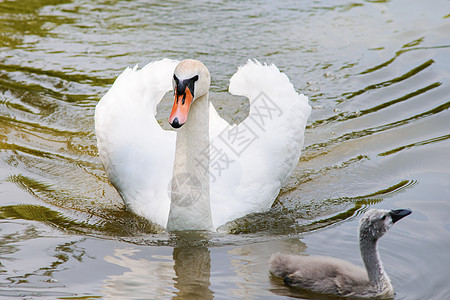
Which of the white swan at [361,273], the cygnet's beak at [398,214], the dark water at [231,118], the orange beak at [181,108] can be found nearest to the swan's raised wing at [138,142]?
the dark water at [231,118]

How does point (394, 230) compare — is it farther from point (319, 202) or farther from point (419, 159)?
point (419, 159)

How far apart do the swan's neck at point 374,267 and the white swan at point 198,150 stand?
4.80 feet

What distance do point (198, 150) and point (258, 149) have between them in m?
1.09

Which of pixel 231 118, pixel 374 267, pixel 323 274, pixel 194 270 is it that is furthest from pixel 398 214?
pixel 231 118

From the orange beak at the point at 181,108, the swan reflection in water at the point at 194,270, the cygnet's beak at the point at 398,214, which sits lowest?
the swan reflection in water at the point at 194,270

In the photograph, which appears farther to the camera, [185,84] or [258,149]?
[258,149]

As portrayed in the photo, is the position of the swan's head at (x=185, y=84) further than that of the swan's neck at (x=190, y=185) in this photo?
No

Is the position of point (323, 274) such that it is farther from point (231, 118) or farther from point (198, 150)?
point (231, 118)

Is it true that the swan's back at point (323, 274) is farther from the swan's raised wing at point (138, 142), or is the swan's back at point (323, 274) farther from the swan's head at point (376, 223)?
the swan's raised wing at point (138, 142)

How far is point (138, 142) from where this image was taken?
691cm

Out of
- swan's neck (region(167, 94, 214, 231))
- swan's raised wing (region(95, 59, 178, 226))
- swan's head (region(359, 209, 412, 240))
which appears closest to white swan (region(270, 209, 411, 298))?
swan's head (region(359, 209, 412, 240))

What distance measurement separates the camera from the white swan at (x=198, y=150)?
19.9 feet

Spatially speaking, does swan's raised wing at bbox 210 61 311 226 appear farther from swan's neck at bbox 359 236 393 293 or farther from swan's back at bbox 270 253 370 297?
swan's neck at bbox 359 236 393 293

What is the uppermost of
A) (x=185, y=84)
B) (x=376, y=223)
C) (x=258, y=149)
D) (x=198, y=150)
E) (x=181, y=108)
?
(x=185, y=84)
